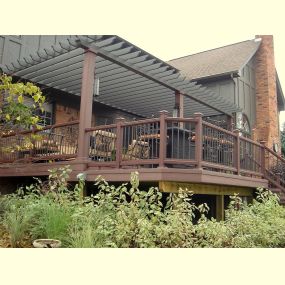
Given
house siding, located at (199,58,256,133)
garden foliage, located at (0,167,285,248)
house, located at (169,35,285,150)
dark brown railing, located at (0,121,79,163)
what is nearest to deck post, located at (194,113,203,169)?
garden foliage, located at (0,167,285,248)

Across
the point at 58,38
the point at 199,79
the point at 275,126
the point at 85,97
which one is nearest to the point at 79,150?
the point at 85,97

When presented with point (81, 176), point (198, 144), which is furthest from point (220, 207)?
point (81, 176)

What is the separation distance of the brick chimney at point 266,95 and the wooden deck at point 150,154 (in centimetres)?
805

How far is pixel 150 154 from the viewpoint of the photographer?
345 inches

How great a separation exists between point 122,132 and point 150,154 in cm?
150

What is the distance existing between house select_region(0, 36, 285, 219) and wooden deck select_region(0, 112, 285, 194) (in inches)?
0.8

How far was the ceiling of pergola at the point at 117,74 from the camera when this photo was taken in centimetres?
869

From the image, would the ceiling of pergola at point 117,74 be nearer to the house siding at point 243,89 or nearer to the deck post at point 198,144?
the house siding at point 243,89

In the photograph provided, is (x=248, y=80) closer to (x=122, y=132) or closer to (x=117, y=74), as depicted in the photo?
(x=117, y=74)

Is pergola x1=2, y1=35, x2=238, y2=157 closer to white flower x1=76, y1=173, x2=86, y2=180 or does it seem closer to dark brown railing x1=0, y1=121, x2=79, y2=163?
white flower x1=76, y1=173, x2=86, y2=180

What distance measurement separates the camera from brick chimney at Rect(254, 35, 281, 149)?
710 inches

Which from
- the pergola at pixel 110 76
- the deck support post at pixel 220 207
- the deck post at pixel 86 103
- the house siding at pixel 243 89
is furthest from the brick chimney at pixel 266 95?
the deck post at pixel 86 103

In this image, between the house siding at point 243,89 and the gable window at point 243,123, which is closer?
the gable window at point 243,123

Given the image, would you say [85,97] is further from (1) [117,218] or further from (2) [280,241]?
(2) [280,241]
